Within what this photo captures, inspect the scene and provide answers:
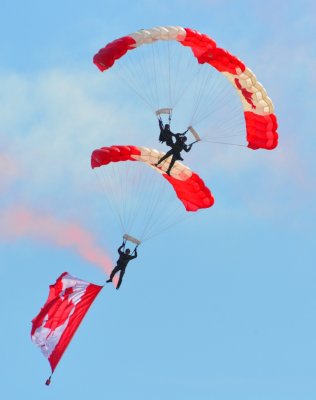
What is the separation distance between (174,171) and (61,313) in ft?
17.3

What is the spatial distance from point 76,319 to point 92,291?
3.06 feet

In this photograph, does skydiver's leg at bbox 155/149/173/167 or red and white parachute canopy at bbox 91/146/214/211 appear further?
red and white parachute canopy at bbox 91/146/214/211

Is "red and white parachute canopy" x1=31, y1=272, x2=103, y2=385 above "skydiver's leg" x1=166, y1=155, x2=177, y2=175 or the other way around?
the other way around

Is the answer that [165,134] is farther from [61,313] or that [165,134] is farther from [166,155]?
[61,313]

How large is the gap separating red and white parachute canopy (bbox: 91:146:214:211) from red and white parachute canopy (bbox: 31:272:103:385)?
363 centimetres

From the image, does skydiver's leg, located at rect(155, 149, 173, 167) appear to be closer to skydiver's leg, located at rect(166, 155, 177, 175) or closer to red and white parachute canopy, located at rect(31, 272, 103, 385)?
skydiver's leg, located at rect(166, 155, 177, 175)

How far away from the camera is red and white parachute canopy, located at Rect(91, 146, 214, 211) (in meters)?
33.8

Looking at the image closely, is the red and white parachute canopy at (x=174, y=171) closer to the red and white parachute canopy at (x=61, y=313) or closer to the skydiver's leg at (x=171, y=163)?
the skydiver's leg at (x=171, y=163)

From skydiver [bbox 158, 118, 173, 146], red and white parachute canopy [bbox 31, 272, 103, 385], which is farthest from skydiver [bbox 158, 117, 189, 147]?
red and white parachute canopy [bbox 31, 272, 103, 385]

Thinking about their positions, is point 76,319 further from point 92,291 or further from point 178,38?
point 178,38

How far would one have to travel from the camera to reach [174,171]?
3478 cm

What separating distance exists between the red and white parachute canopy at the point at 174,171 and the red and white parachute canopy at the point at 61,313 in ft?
11.9

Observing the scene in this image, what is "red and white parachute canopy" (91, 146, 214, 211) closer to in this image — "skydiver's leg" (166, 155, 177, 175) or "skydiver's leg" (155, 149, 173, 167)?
"skydiver's leg" (155, 149, 173, 167)

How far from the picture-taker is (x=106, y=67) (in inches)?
1245
